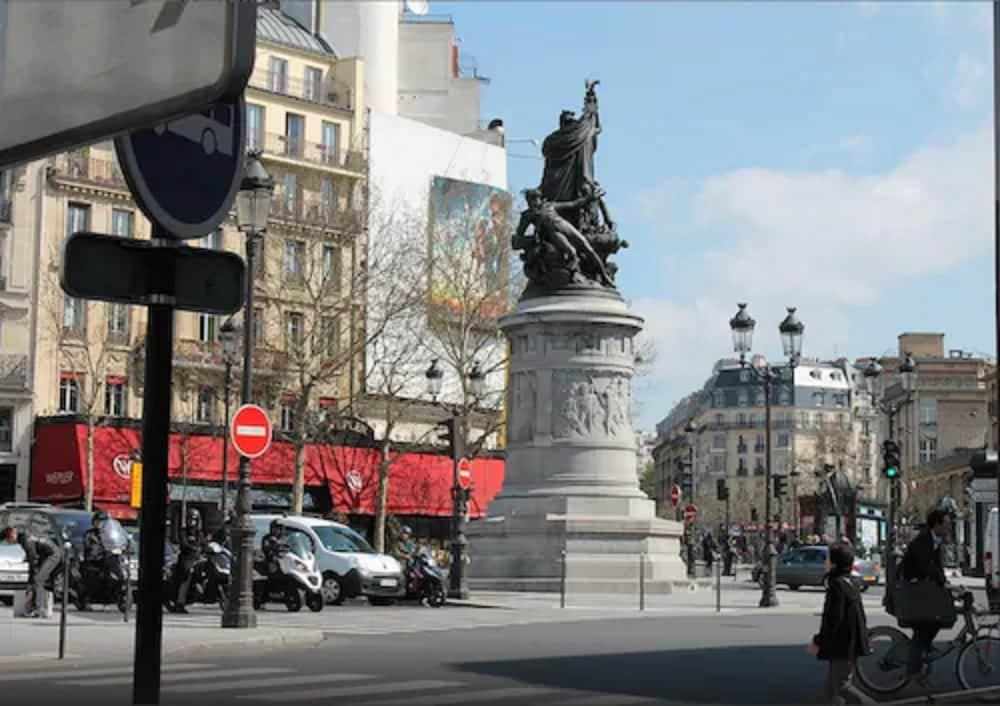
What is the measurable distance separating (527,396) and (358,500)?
91.1 feet

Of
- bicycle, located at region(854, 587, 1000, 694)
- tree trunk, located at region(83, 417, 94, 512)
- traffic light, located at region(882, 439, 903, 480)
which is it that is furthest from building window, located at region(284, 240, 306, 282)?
bicycle, located at region(854, 587, 1000, 694)

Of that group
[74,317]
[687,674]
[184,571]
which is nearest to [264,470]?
[74,317]

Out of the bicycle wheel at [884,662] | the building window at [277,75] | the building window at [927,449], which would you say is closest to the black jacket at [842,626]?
the bicycle wheel at [884,662]

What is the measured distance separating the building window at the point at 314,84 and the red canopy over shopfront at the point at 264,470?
1518 centimetres

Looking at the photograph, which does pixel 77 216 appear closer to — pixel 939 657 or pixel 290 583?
pixel 290 583

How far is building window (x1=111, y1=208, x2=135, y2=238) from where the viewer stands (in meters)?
63.2

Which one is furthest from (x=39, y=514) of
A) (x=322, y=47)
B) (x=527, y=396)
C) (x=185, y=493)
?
(x=322, y=47)

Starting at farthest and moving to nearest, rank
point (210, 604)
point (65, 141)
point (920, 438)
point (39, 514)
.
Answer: point (920, 438)
point (39, 514)
point (210, 604)
point (65, 141)

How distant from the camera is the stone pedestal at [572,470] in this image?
35.3 metres

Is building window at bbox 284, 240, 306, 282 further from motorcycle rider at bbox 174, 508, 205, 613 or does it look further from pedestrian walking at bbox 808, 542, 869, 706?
pedestrian walking at bbox 808, 542, 869, 706

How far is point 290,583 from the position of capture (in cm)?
2934

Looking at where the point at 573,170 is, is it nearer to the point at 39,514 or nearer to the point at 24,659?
the point at 39,514

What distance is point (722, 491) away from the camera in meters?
58.6

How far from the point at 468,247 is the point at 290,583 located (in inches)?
1556
